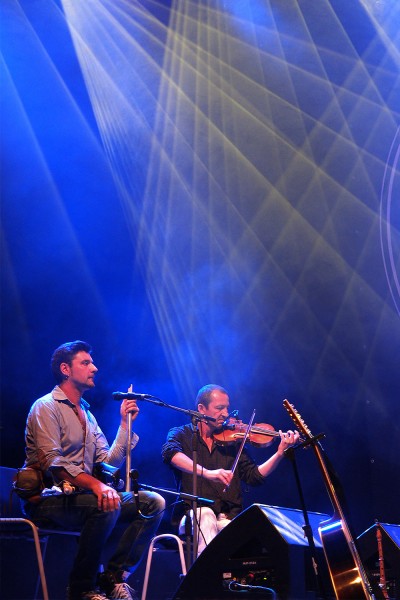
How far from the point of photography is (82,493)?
343cm

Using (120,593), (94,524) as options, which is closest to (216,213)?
(94,524)

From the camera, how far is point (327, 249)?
566cm

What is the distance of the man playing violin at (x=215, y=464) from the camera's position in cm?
433

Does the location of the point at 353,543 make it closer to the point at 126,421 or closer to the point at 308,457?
the point at 126,421

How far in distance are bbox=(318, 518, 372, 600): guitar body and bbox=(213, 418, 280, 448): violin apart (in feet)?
5.04

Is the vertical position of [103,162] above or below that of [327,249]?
above

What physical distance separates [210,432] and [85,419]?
111cm

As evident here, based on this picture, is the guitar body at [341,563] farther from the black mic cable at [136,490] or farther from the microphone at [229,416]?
the microphone at [229,416]

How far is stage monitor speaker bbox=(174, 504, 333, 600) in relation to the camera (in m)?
2.97

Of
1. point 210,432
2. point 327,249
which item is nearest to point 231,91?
point 327,249

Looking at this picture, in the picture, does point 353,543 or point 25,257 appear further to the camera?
point 25,257

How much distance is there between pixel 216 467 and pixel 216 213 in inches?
92.7

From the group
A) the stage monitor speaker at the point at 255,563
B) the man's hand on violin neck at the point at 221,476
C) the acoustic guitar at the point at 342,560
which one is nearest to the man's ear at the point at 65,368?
the man's hand on violin neck at the point at 221,476

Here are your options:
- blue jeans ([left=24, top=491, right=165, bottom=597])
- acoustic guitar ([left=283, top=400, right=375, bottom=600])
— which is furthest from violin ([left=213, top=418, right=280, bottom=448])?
acoustic guitar ([left=283, top=400, right=375, bottom=600])
